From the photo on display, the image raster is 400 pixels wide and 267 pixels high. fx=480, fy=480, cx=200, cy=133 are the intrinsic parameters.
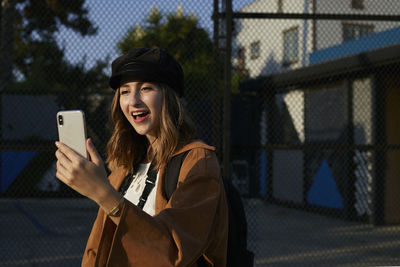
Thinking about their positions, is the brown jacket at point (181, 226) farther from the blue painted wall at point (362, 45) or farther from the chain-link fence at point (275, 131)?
the blue painted wall at point (362, 45)

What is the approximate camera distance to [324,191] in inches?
443

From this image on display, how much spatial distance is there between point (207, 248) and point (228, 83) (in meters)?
3.27

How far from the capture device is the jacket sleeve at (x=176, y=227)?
1.39m

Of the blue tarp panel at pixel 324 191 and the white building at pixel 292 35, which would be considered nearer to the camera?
the blue tarp panel at pixel 324 191

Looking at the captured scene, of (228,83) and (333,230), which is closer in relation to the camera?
(228,83)

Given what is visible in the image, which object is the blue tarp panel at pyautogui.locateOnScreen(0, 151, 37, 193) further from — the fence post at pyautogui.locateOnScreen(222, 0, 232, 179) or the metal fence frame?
the fence post at pyautogui.locateOnScreen(222, 0, 232, 179)

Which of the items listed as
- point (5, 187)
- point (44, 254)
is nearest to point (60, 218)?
point (5, 187)

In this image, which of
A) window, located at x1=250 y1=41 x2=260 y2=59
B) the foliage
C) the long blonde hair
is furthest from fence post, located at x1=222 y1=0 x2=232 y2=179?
window, located at x1=250 y1=41 x2=260 y2=59

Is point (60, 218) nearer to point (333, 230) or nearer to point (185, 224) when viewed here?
point (333, 230)

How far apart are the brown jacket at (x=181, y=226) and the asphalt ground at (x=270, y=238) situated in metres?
4.69

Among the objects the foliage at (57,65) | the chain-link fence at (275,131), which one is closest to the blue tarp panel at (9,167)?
the chain-link fence at (275,131)

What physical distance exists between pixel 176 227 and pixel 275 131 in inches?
452

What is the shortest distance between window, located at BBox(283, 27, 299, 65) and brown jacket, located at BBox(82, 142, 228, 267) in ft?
42.6

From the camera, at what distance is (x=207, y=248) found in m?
1.58
